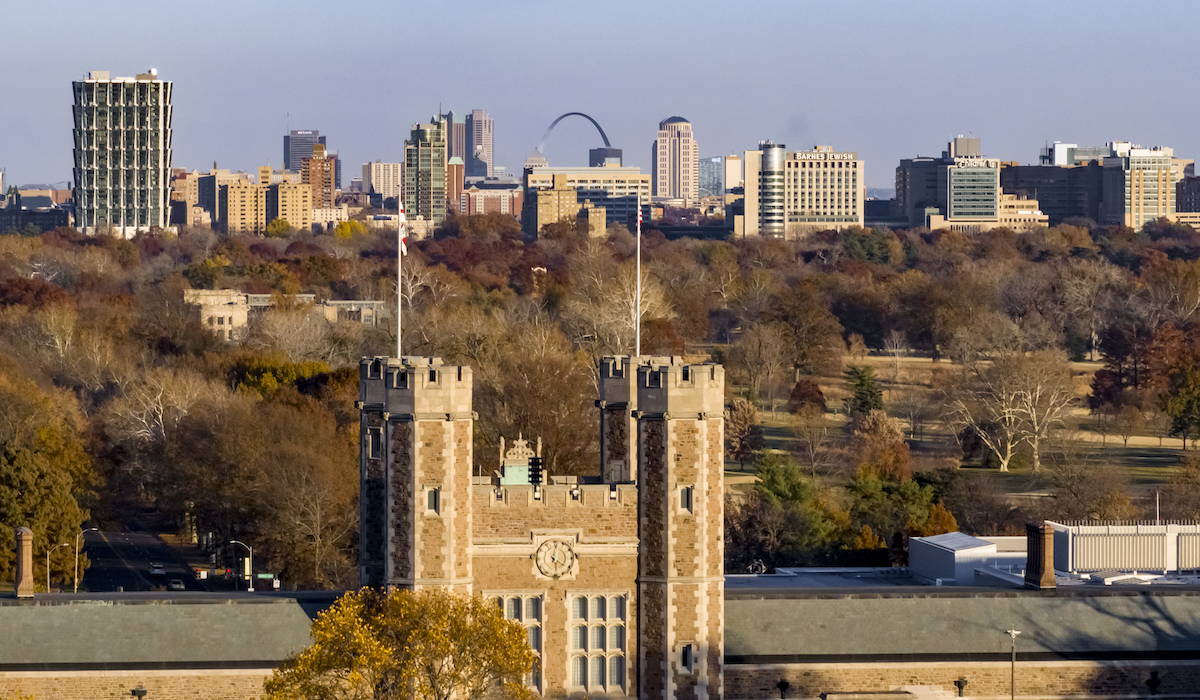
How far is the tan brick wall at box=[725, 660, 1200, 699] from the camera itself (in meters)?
35.4

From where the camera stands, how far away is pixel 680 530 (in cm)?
3456

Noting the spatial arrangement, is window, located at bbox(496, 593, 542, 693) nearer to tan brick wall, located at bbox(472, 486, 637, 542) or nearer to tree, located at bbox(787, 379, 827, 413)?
tan brick wall, located at bbox(472, 486, 637, 542)

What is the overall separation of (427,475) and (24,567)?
8.13 m

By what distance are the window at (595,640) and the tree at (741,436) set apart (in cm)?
5996

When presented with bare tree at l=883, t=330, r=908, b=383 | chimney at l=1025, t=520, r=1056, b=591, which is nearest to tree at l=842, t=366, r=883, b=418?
bare tree at l=883, t=330, r=908, b=383

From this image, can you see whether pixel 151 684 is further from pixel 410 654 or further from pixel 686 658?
pixel 686 658

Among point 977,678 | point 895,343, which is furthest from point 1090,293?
point 977,678

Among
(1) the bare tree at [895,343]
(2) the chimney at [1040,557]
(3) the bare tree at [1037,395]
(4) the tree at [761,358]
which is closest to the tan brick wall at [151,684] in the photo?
(2) the chimney at [1040,557]

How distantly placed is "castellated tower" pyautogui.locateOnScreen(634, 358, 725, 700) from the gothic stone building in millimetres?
16

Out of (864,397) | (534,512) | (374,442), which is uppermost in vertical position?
(374,442)

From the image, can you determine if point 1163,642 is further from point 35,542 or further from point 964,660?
point 35,542

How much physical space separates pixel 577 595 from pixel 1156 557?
14.5 m

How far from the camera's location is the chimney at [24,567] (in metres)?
35.9

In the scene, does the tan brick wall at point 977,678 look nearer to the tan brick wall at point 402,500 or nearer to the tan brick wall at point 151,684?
the tan brick wall at point 402,500
